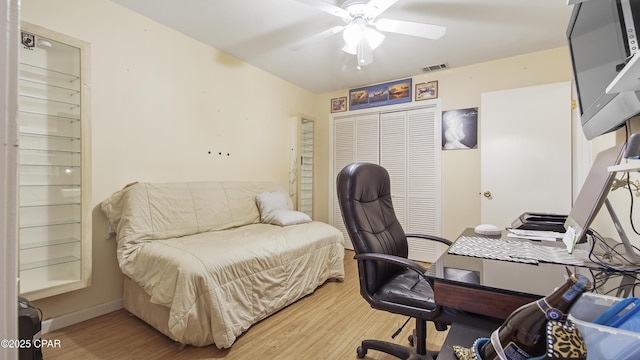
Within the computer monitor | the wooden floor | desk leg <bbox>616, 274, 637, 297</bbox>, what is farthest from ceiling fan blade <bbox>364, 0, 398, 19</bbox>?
the wooden floor

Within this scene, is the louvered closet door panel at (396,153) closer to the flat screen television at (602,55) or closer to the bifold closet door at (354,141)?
the bifold closet door at (354,141)

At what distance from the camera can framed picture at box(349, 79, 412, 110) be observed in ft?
12.1

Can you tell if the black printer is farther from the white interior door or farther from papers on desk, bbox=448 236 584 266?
the white interior door

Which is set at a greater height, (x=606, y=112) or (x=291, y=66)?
(x=291, y=66)

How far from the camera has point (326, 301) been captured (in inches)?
94.6

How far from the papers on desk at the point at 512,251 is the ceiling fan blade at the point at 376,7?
5.01 feet

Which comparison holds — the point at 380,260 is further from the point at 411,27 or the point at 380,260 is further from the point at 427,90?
the point at 427,90

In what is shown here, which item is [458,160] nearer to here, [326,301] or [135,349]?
[326,301]

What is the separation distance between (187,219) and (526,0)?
3295 millimetres

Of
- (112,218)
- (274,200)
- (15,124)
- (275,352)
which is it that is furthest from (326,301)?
(15,124)

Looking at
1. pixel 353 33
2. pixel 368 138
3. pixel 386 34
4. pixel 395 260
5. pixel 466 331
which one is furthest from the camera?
pixel 368 138

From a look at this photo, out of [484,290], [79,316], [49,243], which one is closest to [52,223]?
[49,243]

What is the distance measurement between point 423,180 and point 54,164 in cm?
362

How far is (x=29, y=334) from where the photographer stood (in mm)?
1163
